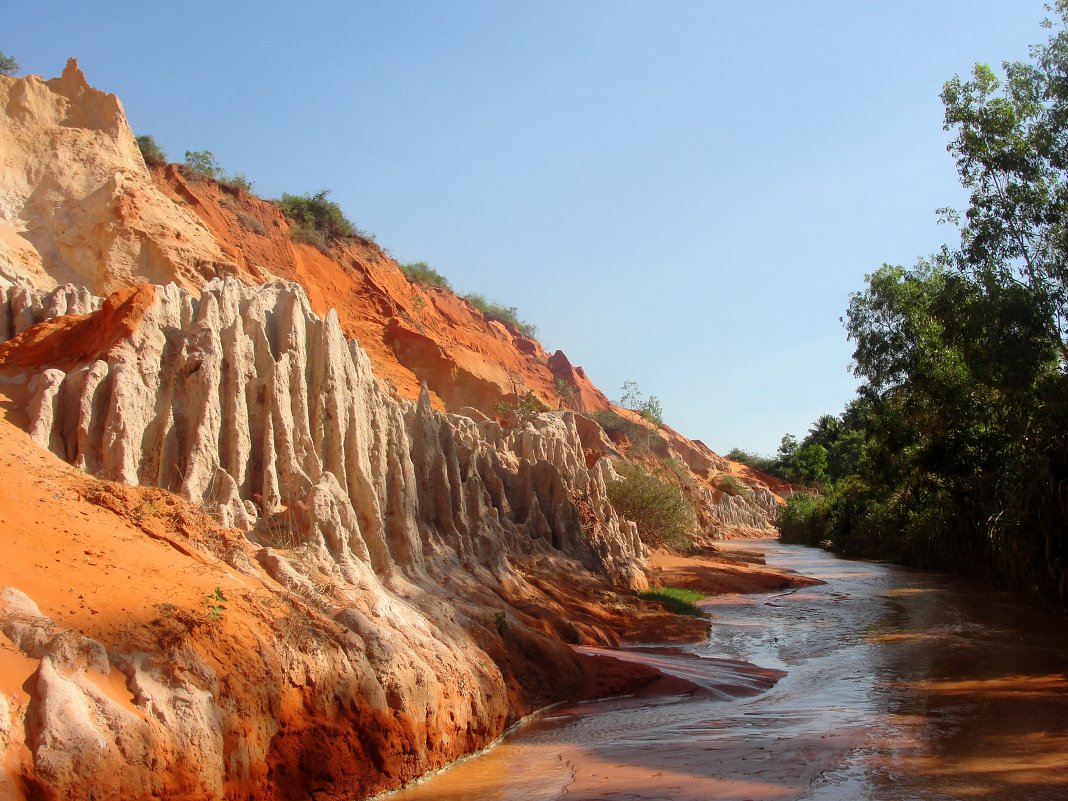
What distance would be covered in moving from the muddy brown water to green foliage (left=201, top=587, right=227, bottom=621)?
75.7 inches

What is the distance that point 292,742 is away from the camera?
227 inches

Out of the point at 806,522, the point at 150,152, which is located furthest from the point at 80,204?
the point at 806,522

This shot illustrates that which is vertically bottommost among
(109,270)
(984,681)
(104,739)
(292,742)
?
(984,681)

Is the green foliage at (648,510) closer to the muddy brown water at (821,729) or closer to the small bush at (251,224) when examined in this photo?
the muddy brown water at (821,729)

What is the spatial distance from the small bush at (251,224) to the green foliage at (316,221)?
3098 millimetres

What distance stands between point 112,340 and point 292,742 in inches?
221

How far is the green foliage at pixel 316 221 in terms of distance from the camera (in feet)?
143

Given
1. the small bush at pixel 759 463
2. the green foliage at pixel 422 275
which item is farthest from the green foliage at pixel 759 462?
the green foliage at pixel 422 275

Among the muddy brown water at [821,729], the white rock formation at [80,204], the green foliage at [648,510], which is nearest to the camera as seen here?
the muddy brown water at [821,729]

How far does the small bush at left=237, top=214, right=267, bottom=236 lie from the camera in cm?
3869

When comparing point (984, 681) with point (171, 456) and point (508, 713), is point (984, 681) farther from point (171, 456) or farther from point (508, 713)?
point (171, 456)

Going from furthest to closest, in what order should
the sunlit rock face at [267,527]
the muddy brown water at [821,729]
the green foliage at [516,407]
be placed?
the green foliage at [516,407] → the muddy brown water at [821,729] → the sunlit rock face at [267,527]

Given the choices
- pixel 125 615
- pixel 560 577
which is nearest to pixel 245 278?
pixel 560 577

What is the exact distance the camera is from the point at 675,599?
57.9 ft
